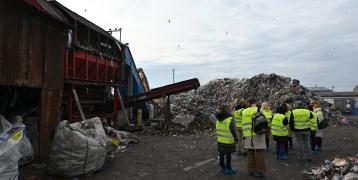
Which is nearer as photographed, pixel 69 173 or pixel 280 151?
pixel 69 173

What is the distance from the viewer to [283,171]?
27.0ft

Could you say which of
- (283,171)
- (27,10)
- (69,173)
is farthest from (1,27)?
(283,171)

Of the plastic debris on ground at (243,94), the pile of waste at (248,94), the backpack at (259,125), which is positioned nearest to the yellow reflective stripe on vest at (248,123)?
the backpack at (259,125)

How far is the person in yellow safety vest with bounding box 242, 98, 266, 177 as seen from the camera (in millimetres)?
7664

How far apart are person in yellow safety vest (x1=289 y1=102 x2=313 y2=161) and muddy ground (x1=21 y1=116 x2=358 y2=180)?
31 centimetres

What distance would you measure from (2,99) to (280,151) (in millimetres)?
7205

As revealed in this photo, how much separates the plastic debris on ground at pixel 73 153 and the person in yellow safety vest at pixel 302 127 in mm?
4939

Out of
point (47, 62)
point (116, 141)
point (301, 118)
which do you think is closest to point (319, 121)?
point (301, 118)

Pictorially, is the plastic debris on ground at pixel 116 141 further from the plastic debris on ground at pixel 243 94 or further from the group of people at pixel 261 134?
the plastic debris on ground at pixel 243 94

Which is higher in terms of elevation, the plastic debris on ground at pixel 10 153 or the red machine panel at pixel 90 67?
the red machine panel at pixel 90 67

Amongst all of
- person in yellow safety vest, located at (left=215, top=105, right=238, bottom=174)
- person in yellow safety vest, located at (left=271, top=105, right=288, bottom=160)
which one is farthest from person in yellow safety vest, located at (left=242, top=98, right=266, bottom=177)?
person in yellow safety vest, located at (left=271, top=105, right=288, bottom=160)

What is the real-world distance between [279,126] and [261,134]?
1.83 metres

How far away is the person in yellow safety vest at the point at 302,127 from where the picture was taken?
9172 mm

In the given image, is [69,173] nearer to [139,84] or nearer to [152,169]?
[152,169]
